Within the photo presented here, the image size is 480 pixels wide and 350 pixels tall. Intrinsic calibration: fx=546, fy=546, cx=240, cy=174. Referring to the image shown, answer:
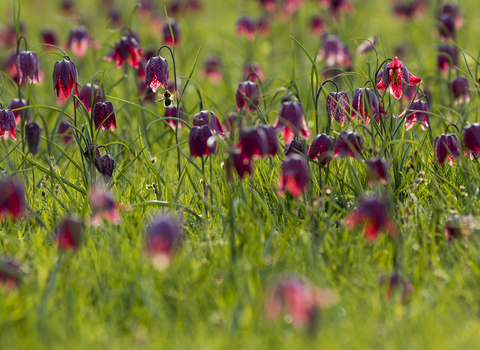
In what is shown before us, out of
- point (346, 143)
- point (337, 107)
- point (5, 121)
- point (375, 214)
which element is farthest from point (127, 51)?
point (375, 214)

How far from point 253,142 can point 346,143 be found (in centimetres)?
48

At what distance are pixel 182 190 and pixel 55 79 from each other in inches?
30.3

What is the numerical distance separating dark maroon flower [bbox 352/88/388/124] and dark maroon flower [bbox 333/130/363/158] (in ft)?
0.52

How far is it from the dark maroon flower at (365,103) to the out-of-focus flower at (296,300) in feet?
3.30

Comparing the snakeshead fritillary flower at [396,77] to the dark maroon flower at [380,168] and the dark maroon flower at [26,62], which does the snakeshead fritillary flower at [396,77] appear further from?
the dark maroon flower at [26,62]

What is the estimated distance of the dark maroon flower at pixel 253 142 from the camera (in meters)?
1.78

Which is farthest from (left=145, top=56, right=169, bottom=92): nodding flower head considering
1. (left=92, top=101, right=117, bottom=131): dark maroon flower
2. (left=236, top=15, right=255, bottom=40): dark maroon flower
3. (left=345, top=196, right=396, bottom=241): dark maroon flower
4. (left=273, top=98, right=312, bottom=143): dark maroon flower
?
(left=236, top=15, right=255, bottom=40): dark maroon flower

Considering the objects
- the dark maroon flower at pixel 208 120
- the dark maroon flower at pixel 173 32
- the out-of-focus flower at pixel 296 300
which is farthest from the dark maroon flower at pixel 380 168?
the dark maroon flower at pixel 173 32

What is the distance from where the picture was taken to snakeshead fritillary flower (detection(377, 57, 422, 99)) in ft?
7.58

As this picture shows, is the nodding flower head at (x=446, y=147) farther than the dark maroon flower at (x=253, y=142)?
Yes

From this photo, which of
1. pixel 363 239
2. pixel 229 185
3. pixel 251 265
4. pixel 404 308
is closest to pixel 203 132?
pixel 229 185

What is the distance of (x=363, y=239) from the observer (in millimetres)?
2062

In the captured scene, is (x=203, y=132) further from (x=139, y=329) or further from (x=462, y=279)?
(x=462, y=279)

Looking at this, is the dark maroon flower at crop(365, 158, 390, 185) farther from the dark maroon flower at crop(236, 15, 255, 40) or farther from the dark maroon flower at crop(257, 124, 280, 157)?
the dark maroon flower at crop(236, 15, 255, 40)
